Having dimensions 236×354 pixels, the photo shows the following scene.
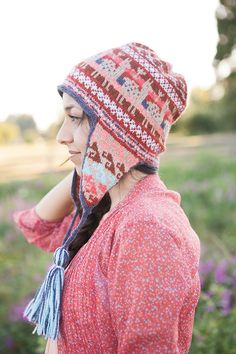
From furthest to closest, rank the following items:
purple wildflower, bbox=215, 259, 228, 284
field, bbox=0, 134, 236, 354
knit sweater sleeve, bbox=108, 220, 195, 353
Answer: purple wildflower, bbox=215, 259, 228, 284 < field, bbox=0, 134, 236, 354 < knit sweater sleeve, bbox=108, 220, 195, 353

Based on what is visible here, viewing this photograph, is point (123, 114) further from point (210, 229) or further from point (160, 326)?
point (210, 229)

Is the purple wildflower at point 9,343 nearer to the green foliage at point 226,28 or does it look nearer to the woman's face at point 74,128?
the woman's face at point 74,128

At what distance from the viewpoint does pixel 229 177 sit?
7887mm

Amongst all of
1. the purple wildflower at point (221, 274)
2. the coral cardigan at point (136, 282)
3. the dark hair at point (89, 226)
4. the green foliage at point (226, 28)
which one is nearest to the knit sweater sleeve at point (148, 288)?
the coral cardigan at point (136, 282)

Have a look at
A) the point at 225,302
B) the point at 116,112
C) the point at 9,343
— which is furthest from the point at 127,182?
the point at 9,343

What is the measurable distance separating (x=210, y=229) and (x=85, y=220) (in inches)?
164

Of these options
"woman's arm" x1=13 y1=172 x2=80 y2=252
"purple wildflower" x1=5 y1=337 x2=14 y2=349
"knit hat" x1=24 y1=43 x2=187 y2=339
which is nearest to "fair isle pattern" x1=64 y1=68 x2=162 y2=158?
"knit hat" x1=24 y1=43 x2=187 y2=339

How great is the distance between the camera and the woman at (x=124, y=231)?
1396mm

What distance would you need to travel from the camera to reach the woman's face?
5.36 feet

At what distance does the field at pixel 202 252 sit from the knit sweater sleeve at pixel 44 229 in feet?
2.80

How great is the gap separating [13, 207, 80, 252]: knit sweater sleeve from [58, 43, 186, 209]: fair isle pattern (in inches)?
23.4

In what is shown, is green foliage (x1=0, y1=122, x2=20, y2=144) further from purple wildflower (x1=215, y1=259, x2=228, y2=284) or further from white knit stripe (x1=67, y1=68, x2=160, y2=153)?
white knit stripe (x1=67, y1=68, x2=160, y2=153)

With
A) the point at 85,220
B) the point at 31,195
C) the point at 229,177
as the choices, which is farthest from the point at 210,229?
the point at 85,220

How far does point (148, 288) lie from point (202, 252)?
3058 millimetres
